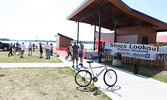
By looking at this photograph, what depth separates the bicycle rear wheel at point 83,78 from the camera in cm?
482

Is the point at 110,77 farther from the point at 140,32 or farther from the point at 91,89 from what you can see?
the point at 140,32


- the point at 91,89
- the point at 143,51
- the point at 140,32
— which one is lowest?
the point at 91,89

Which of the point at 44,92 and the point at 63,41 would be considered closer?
the point at 44,92

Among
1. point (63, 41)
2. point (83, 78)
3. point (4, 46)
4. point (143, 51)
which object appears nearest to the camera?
point (83, 78)

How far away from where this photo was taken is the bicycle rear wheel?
482 cm

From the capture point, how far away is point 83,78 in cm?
496

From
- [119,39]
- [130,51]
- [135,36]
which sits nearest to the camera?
[130,51]

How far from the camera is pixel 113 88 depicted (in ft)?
15.8

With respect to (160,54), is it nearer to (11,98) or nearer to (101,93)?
(101,93)

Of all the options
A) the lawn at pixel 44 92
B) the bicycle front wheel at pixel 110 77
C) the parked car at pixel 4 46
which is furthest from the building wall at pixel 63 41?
the bicycle front wheel at pixel 110 77

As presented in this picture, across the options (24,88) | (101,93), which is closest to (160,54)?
(101,93)

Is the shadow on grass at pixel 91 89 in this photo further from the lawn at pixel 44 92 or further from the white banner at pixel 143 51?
the white banner at pixel 143 51

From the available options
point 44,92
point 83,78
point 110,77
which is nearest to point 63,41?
point 83,78

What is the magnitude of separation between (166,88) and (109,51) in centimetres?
767
